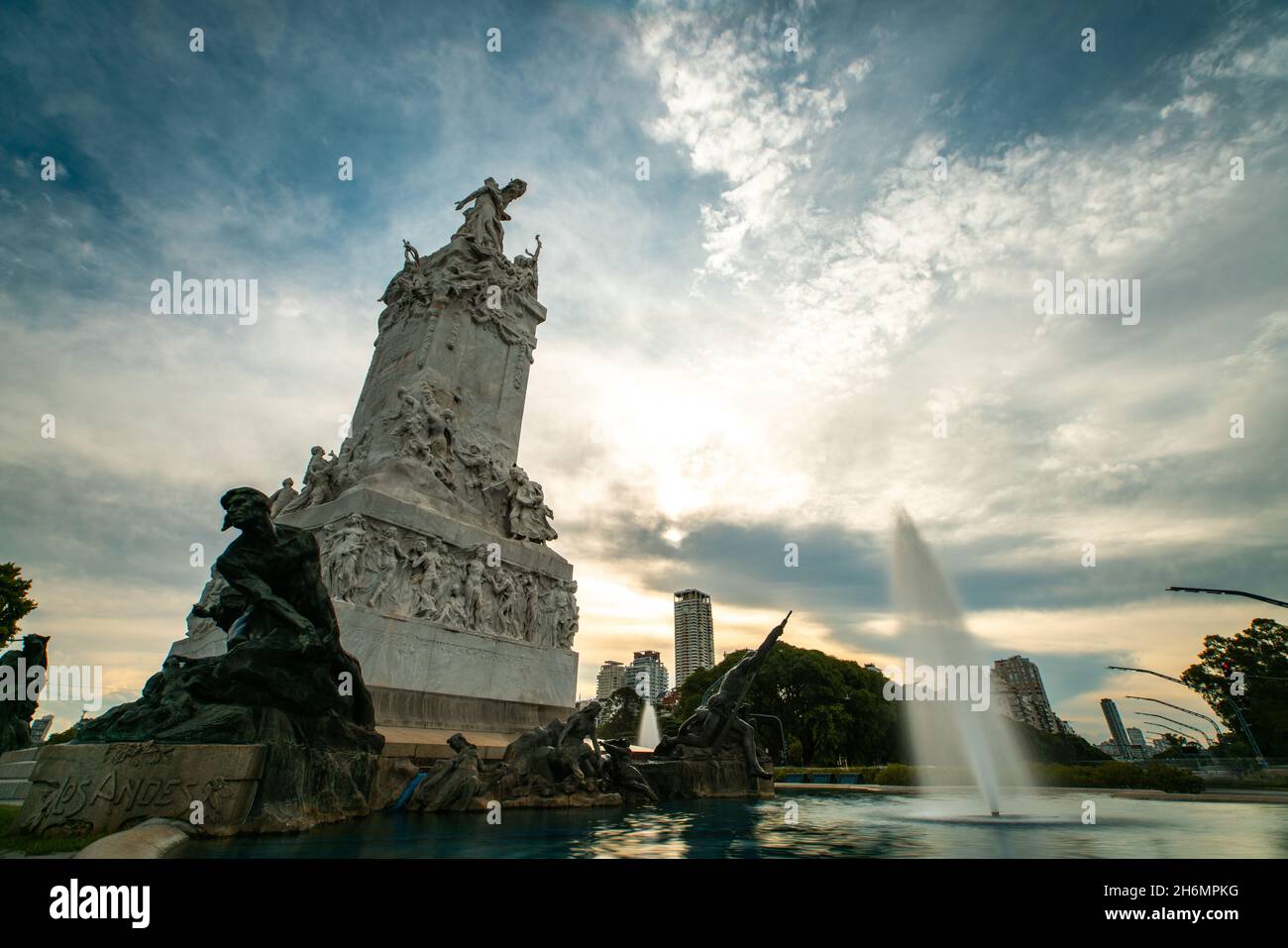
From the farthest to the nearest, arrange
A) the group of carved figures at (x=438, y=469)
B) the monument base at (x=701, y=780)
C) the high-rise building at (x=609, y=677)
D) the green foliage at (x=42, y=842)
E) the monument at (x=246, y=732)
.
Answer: the high-rise building at (x=609, y=677) < the group of carved figures at (x=438, y=469) < the monument base at (x=701, y=780) < the monument at (x=246, y=732) < the green foliage at (x=42, y=842)

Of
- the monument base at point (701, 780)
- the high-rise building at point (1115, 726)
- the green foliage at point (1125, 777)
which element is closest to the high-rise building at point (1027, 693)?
the high-rise building at point (1115, 726)

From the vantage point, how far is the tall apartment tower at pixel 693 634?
5025 inches

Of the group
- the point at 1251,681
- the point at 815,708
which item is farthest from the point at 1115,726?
the point at 815,708

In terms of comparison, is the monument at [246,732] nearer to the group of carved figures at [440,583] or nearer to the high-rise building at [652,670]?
the group of carved figures at [440,583]

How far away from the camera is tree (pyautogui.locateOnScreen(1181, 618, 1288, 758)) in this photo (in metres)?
38.7

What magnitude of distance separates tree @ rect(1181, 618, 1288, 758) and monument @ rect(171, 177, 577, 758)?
1829 inches

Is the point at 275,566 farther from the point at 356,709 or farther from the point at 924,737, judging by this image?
the point at 924,737

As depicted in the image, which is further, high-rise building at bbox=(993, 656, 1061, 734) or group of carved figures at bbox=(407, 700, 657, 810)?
high-rise building at bbox=(993, 656, 1061, 734)

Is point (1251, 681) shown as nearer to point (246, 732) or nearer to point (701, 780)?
point (701, 780)

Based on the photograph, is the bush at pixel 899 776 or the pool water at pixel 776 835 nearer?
the pool water at pixel 776 835

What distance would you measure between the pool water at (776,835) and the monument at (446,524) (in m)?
5.07

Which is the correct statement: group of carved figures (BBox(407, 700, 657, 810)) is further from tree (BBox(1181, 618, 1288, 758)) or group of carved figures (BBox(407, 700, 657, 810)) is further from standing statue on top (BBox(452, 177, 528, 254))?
tree (BBox(1181, 618, 1288, 758))

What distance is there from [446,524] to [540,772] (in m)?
7.20

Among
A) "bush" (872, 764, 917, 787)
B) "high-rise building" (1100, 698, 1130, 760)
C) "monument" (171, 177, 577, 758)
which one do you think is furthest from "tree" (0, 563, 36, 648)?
"high-rise building" (1100, 698, 1130, 760)
